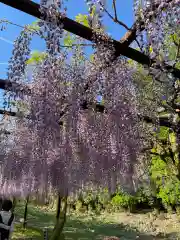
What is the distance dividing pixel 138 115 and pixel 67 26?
2084 mm

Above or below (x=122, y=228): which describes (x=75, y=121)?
above

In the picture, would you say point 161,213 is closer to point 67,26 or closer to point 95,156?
point 95,156

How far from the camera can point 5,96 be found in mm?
3432

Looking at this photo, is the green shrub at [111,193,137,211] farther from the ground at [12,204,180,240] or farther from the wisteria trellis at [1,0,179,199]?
the wisteria trellis at [1,0,179,199]

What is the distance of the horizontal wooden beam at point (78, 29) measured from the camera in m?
2.47

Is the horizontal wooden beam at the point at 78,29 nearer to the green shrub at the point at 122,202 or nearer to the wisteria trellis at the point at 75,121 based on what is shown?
the wisteria trellis at the point at 75,121

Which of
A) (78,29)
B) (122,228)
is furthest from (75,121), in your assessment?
(122,228)

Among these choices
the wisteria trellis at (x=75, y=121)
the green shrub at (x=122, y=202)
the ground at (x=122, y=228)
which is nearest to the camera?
the wisteria trellis at (x=75, y=121)

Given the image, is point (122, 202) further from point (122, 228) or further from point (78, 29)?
point (78, 29)

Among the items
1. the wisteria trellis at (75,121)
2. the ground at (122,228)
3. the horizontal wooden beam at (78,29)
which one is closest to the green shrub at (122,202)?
the ground at (122,228)

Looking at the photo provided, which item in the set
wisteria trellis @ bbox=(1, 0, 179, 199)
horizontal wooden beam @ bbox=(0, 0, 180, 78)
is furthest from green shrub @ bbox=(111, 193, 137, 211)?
horizontal wooden beam @ bbox=(0, 0, 180, 78)

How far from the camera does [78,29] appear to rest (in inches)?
111

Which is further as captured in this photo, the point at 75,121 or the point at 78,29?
the point at 75,121

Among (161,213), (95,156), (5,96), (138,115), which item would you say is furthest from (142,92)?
(161,213)
